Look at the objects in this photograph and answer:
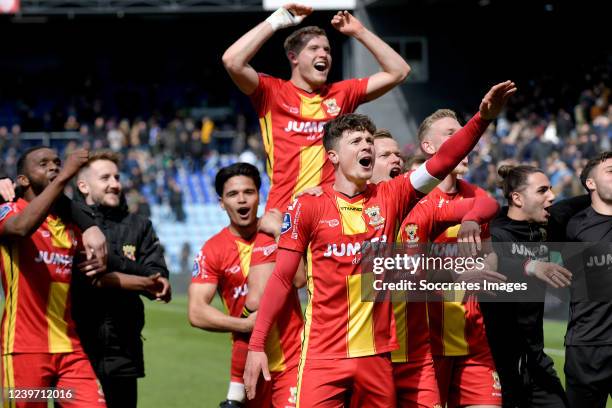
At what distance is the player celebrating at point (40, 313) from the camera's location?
24.1 feet

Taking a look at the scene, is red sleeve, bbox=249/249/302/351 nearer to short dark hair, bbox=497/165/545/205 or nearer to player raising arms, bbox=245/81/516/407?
player raising arms, bbox=245/81/516/407

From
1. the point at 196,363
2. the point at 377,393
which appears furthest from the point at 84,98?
the point at 377,393

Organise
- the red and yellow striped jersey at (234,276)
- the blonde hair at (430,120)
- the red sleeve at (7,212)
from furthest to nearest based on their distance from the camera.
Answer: the red and yellow striped jersey at (234,276), the blonde hair at (430,120), the red sleeve at (7,212)

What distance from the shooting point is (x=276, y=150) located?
8.38 metres

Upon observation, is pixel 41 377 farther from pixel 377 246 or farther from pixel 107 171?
pixel 377 246

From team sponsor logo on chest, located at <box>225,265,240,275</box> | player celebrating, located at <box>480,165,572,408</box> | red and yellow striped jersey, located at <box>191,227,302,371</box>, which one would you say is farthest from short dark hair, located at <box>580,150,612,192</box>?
team sponsor logo on chest, located at <box>225,265,240,275</box>

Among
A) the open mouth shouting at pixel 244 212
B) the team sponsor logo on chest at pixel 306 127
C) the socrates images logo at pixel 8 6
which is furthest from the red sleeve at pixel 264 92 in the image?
the socrates images logo at pixel 8 6

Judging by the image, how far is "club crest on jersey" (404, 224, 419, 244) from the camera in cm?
730

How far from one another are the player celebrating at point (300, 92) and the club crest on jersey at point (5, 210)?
1.88 metres

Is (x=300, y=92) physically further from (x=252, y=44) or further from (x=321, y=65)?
(x=252, y=44)

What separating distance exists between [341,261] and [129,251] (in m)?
2.60

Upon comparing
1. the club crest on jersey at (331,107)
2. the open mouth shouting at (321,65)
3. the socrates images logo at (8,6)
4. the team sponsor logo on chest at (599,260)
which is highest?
the socrates images logo at (8,6)

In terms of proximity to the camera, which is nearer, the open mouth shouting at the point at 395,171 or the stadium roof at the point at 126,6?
the open mouth shouting at the point at 395,171

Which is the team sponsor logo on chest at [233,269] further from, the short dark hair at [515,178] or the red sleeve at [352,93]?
the short dark hair at [515,178]
